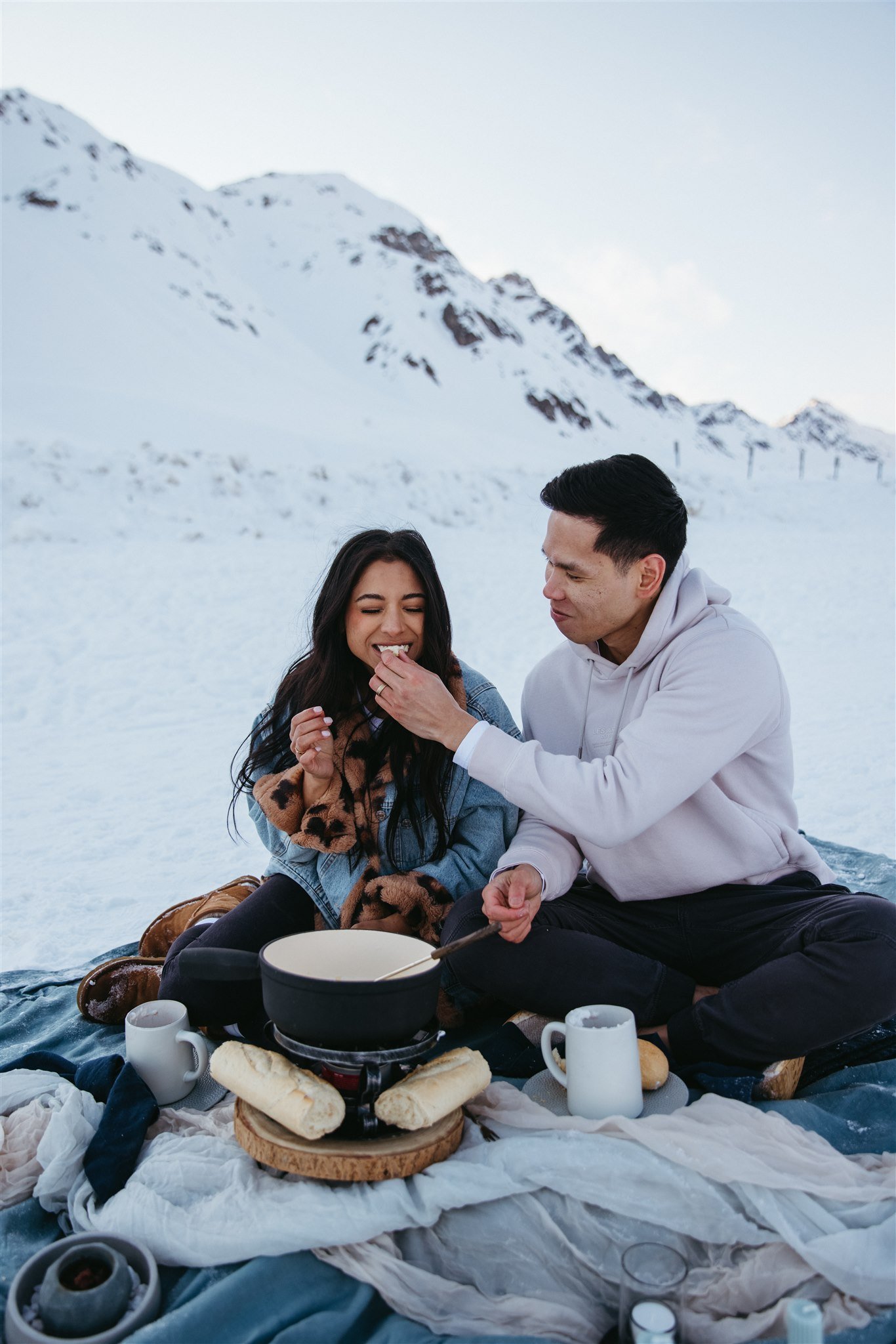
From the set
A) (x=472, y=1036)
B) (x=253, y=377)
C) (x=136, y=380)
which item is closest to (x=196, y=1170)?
(x=472, y=1036)

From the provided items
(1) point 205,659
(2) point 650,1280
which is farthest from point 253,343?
(2) point 650,1280

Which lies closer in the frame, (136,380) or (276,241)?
(136,380)

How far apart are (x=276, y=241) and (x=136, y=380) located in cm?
4869

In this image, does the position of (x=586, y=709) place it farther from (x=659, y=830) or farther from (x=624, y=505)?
(x=624, y=505)

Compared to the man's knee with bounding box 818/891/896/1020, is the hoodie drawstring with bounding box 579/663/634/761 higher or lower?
higher

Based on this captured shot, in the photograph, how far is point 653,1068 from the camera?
1.99m

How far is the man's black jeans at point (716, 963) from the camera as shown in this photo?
2.03m

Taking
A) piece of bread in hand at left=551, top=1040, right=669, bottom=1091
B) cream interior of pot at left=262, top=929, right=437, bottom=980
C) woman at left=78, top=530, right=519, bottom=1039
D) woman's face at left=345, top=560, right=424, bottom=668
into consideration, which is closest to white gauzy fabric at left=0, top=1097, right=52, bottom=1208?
woman at left=78, top=530, right=519, bottom=1039

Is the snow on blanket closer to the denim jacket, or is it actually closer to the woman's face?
the denim jacket

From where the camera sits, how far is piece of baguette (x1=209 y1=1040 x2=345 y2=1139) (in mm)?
1621

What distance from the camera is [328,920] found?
8.84ft

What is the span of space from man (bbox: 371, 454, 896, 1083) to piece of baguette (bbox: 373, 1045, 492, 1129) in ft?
1.26

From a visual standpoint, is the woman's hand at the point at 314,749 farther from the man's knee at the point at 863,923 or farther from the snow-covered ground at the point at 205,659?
the man's knee at the point at 863,923

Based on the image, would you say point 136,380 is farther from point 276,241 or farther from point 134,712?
point 276,241
